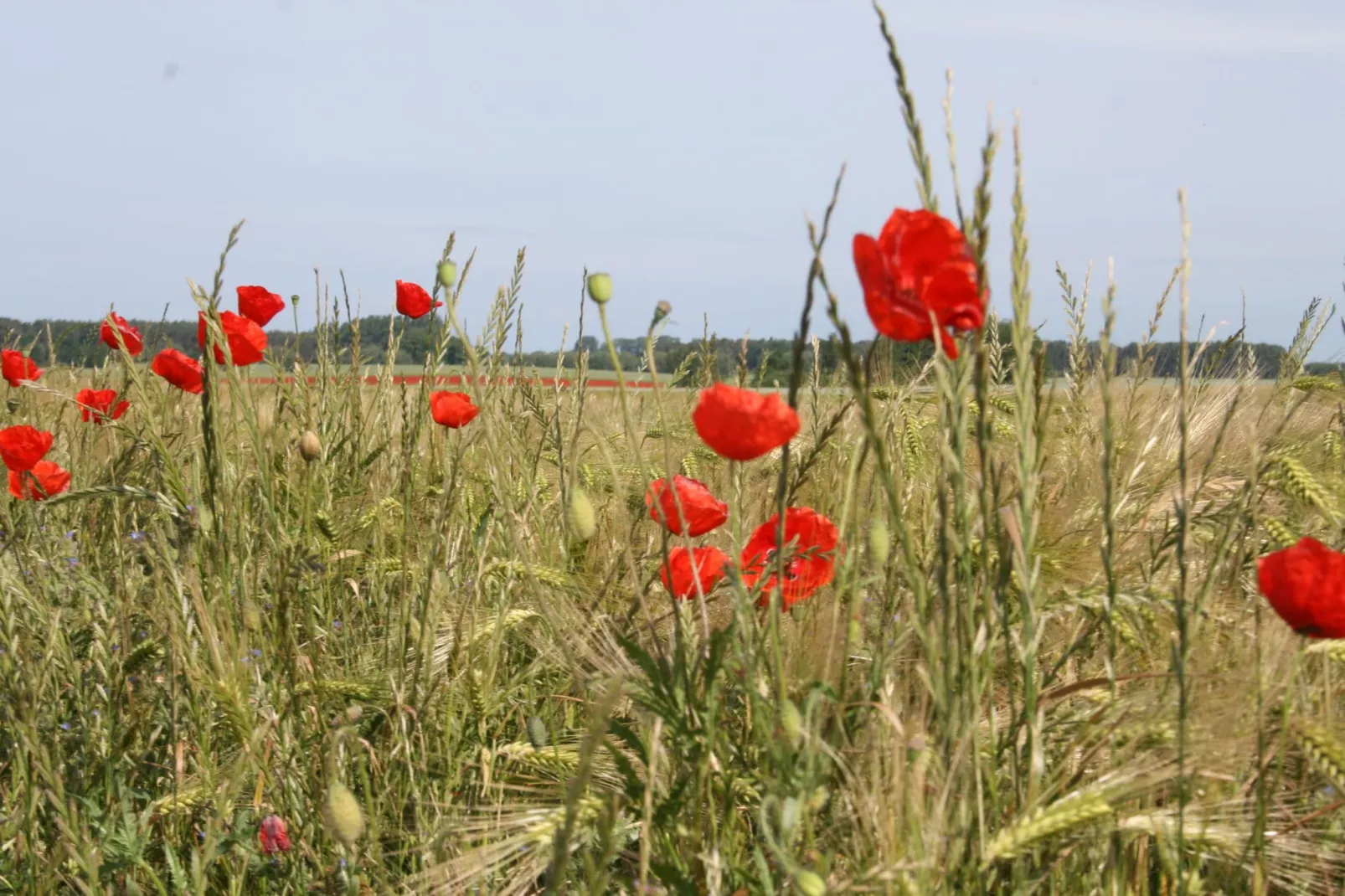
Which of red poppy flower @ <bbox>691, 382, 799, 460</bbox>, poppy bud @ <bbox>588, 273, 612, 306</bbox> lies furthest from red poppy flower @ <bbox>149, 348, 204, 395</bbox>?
red poppy flower @ <bbox>691, 382, 799, 460</bbox>

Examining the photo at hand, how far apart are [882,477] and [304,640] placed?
1702 mm

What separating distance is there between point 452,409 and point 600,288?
1269 millimetres

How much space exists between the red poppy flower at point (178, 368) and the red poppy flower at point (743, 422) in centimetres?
145

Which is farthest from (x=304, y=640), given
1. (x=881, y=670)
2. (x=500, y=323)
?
(x=881, y=670)

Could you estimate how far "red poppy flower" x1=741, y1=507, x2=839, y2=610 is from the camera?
1.34 meters

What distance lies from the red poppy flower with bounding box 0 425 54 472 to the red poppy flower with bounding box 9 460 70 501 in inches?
1.2

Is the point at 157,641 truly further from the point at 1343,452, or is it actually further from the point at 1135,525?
the point at 1343,452

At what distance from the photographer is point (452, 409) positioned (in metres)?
2.45

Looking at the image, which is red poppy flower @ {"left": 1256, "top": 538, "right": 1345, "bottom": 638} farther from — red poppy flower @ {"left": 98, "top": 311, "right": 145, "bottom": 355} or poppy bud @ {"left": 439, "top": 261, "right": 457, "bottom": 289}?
red poppy flower @ {"left": 98, "top": 311, "right": 145, "bottom": 355}

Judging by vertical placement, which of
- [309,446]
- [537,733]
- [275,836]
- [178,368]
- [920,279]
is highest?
[920,279]

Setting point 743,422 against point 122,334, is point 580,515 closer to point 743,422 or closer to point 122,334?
point 743,422

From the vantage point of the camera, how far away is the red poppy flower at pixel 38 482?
2.12 m

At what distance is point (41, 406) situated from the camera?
3781 millimetres

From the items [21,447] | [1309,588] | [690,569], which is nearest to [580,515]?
[690,569]
